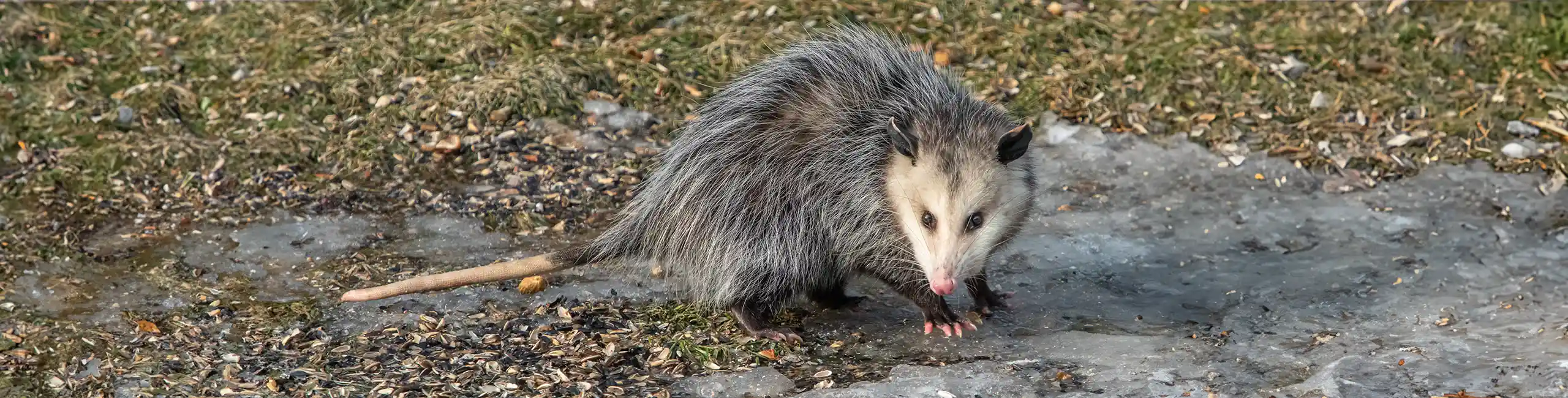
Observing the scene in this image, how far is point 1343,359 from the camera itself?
369 centimetres

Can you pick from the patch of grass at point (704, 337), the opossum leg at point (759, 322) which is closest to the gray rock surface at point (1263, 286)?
the opossum leg at point (759, 322)

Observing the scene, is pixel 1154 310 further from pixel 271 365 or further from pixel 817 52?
pixel 271 365

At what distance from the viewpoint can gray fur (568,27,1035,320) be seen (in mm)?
3809

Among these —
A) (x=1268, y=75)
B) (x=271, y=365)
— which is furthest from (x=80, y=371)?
(x=1268, y=75)

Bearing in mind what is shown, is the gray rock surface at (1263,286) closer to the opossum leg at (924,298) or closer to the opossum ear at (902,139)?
the opossum leg at (924,298)

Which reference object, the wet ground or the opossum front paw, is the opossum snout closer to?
the wet ground

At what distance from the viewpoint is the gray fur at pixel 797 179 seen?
381cm

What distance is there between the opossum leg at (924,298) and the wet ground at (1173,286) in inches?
2.3

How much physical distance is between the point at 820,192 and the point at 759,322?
444 mm

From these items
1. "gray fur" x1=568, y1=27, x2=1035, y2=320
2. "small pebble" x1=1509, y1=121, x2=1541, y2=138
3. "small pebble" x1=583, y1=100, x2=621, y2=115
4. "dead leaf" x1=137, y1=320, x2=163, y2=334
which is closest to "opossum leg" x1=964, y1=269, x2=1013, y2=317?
"gray fur" x1=568, y1=27, x2=1035, y2=320

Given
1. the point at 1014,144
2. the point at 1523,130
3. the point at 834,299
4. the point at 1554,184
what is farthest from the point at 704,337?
the point at 1523,130

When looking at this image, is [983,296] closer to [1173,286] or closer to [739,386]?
[1173,286]

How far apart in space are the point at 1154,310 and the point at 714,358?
1412 mm

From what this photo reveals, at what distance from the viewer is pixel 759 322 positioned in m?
4.00
